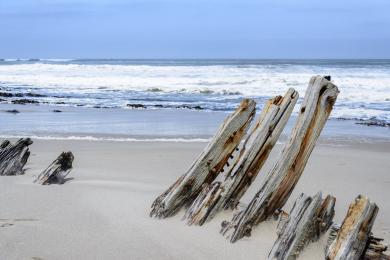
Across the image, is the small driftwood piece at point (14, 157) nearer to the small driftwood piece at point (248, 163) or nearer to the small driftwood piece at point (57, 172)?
the small driftwood piece at point (57, 172)

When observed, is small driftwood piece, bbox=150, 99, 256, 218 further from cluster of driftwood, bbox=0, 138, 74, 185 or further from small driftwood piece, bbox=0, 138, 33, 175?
small driftwood piece, bbox=0, 138, 33, 175

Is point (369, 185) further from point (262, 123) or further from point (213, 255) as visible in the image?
point (213, 255)

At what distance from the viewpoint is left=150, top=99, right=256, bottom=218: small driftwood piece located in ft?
15.9

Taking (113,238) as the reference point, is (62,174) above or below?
above

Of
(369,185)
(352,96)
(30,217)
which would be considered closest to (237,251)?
(30,217)

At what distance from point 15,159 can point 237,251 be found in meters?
4.00

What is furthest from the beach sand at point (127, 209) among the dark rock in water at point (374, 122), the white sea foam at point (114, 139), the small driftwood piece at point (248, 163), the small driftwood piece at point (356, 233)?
the dark rock in water at point (374, 122)

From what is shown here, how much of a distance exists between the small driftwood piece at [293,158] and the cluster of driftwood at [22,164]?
284 cm

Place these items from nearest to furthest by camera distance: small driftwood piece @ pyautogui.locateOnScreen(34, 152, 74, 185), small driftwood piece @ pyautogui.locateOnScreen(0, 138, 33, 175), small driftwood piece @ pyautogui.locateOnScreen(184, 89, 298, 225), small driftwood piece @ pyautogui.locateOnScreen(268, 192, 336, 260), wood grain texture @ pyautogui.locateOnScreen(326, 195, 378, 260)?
wood grain texture @ pyautogui.locateOnScreen(326, 195, 378, 260) < small driftwood piece @ pyautogui.locateOnScreen(268, 192, 336, 260) < small driftwood piece @ pyautogui.locateOnScreen(184, 89, 298, 225) < small driftwood piece @ pyautogui.locateOnScreen(34, 152, 74, 185) < small driftwood piece @ pyautogui.locateOnScreen(0, 138, 33, 175)

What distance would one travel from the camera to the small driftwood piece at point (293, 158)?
4.12 meters

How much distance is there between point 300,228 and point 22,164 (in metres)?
4.39

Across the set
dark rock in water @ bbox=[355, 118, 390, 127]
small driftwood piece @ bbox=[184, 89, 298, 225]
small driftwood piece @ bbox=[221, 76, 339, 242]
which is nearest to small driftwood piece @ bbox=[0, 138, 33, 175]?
small driftwood piece @ bbox=[184, 89, 298, 225]

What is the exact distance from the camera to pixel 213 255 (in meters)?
4.04

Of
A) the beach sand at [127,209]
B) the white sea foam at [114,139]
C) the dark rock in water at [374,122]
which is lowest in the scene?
the beach sand at [127,209]
